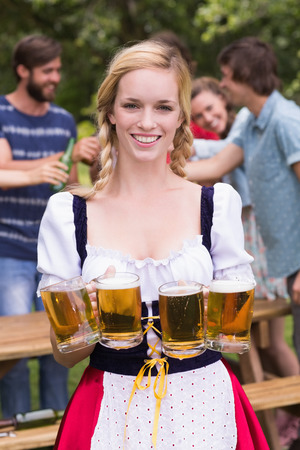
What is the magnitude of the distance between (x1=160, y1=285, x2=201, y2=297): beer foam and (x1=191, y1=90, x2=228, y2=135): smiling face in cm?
270

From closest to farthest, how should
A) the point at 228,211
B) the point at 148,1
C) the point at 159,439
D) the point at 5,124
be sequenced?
the point at 159,439
the point at 228,211
the point at 5,124
the point at 148,1

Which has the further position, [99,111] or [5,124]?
[5,124]

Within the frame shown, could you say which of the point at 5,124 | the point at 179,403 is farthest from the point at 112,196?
the point at 5,124

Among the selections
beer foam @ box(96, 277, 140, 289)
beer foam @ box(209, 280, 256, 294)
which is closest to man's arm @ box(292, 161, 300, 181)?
beer foam @ box(209, 280, 256, 294)

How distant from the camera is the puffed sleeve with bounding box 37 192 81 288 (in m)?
1.95

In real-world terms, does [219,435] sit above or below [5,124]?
below

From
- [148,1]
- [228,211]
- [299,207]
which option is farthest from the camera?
[148,1]

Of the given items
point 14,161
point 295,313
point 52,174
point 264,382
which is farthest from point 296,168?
point 14,161

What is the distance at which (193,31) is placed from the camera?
16.6 m

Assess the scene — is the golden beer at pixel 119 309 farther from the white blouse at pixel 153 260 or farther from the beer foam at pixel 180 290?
the white blouse at pixel 153 260

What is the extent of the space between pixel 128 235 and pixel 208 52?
15.8m

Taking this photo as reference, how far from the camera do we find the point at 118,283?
1.69 m

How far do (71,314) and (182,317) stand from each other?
0.90 feet

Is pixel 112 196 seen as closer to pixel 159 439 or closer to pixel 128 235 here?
pixel 128 235
